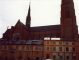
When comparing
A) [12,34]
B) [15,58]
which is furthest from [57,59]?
[12,34]

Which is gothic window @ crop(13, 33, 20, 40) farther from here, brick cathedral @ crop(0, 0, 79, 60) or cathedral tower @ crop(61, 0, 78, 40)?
cathedral tower @ crop(61, 0, 78, 40)

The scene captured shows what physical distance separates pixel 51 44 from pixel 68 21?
486 inches

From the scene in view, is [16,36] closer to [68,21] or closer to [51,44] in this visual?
[51,44]

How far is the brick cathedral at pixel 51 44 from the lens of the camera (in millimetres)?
58094

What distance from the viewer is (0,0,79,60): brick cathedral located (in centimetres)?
5809

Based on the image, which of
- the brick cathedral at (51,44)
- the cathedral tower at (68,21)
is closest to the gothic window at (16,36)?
the brick cathedral at (51,44)

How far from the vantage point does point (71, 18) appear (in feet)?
209

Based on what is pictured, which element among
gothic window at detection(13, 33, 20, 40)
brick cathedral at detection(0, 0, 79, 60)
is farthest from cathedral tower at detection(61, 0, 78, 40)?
gothic window at detection(13, 33, 20, 40)

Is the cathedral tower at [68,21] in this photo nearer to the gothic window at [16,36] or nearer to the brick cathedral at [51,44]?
the brick cathedral at [51,44]

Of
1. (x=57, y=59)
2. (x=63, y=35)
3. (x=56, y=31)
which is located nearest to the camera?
(x=57, y=59)

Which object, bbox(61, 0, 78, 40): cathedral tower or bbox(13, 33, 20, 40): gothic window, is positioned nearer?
bbox(61, 0, 78, 40): cathedral tower

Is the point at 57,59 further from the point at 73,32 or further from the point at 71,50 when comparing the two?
the point at 73,32

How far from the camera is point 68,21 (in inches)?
Answer: 2515

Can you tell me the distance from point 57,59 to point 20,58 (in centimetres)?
1558
